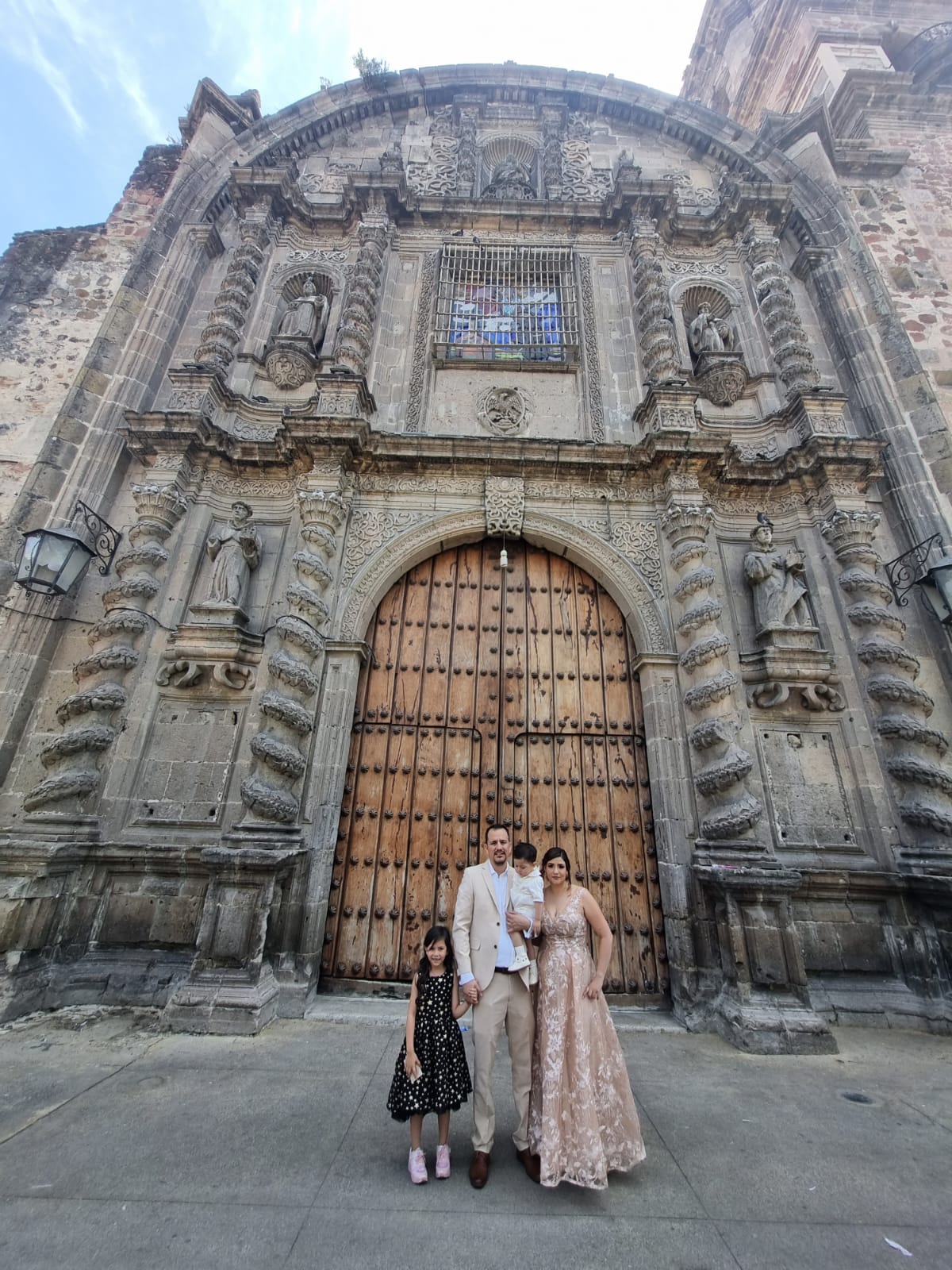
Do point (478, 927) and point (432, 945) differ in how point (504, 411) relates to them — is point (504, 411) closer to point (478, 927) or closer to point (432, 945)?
point (478, 927)

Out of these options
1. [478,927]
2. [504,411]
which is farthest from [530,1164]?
[504,411]

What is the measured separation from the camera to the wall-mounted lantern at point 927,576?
5.46 meters

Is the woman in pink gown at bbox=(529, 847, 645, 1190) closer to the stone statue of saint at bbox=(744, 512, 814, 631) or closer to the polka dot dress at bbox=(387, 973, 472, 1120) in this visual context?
the polka dot dress at bbox=(387, 973, 472, 1120)

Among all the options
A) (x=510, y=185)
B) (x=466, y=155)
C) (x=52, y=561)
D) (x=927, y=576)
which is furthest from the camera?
(x=466, y=155)

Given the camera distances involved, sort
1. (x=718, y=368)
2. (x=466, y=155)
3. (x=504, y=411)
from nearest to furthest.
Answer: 1. (x=504, y=411)
2. (x=718, y=368)
3. (x=466, y=155)

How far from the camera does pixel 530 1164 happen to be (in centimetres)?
245

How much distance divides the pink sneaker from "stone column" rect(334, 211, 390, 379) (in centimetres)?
734

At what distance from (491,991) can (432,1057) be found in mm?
373

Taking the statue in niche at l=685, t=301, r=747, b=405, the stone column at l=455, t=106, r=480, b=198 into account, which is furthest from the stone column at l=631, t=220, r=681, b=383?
the stone column at l=455, t=106, r=480, b=198

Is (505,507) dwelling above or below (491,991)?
above

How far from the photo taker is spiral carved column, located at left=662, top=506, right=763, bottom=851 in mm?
5023

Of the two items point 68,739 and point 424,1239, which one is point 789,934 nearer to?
point 424,1239

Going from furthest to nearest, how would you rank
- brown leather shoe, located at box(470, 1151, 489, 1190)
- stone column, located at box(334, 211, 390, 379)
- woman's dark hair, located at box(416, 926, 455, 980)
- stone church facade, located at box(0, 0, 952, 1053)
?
stone column, located at box(334, 211, 390, 379), stone church facade, located at box(0, 0, 952, 1053), woman's dark hair, located at box(416, 926, 455, 980), brown leather shoe, located at box(470, 1151, 489, 1190)

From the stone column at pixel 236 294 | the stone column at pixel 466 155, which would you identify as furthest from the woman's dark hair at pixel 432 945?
the stone column at pixel 466 155
